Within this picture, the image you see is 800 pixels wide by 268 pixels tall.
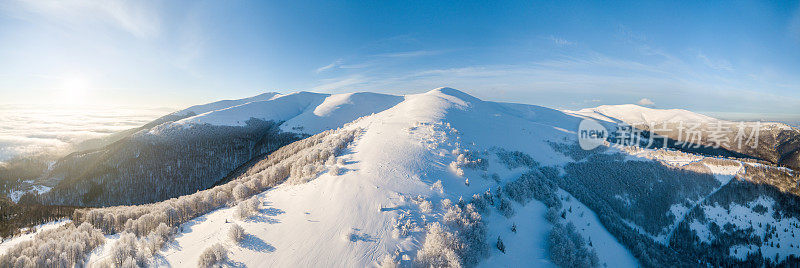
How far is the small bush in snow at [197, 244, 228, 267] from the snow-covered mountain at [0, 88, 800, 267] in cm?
6

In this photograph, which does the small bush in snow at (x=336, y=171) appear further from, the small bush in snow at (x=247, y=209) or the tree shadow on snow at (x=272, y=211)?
the small bush in snow at (x=247, y=209)

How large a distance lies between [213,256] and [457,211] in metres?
9.88

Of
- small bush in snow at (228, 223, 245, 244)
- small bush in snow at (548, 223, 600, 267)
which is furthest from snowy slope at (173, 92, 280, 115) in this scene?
small bush in snow at (548, 223, 600, 267)

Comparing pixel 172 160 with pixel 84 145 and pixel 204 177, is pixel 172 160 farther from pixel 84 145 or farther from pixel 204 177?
pixel 84 145

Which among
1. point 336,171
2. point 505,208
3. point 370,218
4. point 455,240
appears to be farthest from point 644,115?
point 370,218

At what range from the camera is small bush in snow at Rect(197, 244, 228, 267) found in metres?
7.77

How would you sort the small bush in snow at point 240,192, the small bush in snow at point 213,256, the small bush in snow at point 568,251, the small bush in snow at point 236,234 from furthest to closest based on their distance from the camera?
the small bush in snow at point 240,192 < the small bush in snow at point 568,251 < the small bush in snow at point 236,234 < the small bush in snow at point 213,256

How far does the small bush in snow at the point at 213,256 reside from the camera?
7.77m

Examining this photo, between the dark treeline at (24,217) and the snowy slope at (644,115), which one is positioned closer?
the dark treeline at (24,217)

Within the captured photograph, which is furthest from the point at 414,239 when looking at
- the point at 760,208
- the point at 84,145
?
the point at 84,145

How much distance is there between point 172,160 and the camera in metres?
42.0

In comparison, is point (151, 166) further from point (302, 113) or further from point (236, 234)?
point (302, 113)

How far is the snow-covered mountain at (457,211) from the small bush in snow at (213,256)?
0.06 m

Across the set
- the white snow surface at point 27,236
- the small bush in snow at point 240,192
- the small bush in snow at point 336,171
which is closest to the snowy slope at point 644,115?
the small bush in snow at point 336,171
